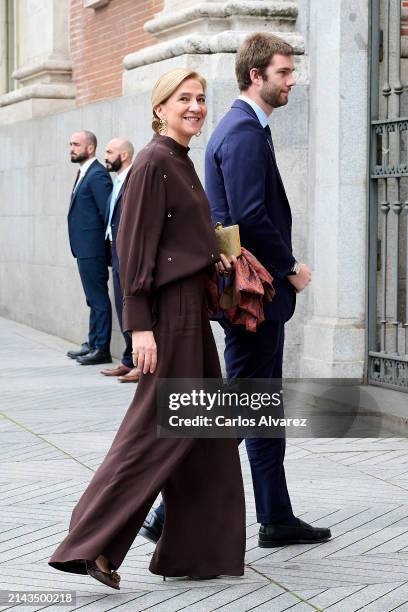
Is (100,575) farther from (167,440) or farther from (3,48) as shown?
(3,48)

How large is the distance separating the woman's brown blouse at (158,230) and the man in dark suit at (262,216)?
427 millimetres

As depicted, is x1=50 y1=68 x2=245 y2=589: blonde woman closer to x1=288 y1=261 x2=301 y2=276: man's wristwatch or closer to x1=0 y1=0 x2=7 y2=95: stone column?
x1=288 y1=261 x2=301 y2=276: man's wristwatch

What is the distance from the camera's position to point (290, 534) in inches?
229

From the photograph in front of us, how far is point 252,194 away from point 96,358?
678cm

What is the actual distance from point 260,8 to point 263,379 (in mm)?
5252

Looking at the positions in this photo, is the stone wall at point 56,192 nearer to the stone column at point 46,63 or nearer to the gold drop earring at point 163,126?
the stone column at point 46,63

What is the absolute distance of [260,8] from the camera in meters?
10.3

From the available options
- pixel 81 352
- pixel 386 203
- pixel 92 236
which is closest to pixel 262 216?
pixel 386 203

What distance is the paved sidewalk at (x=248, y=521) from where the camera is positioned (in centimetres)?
505

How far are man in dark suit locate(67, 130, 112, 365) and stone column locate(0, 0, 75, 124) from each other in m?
3.21

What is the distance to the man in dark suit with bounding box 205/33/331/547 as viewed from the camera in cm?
552

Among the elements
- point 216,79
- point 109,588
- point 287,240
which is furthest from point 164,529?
point 216,79

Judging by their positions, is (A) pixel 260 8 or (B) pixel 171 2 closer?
(A) pixel 260 8

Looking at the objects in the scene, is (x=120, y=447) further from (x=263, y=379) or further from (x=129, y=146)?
(x=129, y=146)
